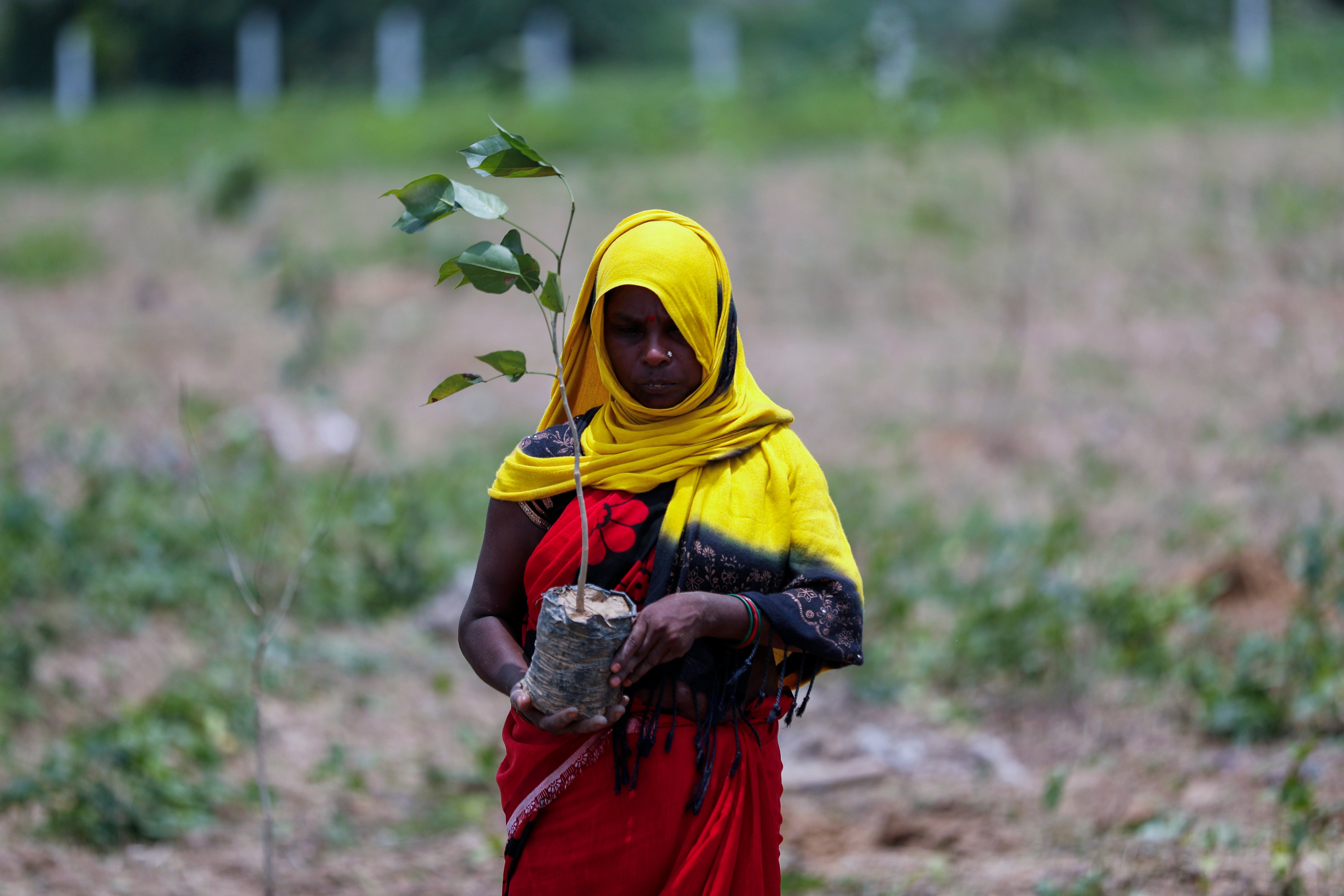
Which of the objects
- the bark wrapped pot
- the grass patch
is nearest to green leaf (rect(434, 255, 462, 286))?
the bark wrapped pot

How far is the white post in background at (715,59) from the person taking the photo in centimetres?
1579

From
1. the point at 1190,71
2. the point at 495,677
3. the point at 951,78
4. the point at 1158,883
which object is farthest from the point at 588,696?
the point at 1190,71

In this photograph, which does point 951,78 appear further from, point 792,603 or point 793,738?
point 792,603

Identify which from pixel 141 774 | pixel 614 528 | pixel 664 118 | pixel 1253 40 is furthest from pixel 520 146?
pixel 1253 40

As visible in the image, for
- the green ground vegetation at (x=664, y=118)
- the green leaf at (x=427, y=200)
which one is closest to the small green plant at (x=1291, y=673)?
the green leaf at (x=427, y=200)

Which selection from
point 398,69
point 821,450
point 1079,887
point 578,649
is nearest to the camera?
point 578,649

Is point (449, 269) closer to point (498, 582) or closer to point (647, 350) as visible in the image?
point (647, 350)

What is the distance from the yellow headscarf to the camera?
1753 mm

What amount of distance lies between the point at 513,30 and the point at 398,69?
4427mm

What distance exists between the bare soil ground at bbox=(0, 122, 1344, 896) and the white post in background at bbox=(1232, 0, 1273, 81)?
11.3 feet

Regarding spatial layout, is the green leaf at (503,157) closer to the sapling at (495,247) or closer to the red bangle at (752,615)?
the sapling at (495,247)

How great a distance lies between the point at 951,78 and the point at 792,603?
39.0 feet

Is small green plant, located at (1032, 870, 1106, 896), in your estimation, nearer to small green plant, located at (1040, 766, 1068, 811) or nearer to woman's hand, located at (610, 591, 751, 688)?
small green plant, located at (1040, 766, 1068, 811)

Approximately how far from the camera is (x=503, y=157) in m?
1.78
